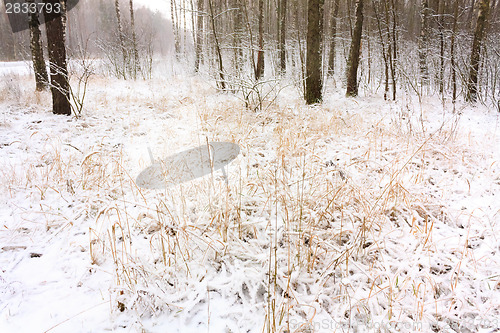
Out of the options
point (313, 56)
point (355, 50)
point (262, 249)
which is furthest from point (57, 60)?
point (355, 50)

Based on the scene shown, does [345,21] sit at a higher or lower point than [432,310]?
higher

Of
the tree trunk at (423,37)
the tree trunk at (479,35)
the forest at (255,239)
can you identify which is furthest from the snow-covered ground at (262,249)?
the tree trunk at (423,37)

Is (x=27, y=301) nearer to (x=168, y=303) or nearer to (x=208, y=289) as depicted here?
(x=168, y=303)

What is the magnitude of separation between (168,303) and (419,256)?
1.60 m

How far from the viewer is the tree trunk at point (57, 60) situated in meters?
5.32

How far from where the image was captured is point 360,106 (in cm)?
648

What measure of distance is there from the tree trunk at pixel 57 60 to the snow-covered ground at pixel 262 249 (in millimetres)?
2509

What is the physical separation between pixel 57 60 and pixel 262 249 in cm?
586

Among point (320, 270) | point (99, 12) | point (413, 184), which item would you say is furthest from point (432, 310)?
point (99, 12)

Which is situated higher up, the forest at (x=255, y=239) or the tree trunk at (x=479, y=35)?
the tree trunk at (x=479, y=35)

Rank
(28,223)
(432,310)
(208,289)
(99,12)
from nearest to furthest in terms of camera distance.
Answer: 1. (432,310)
2. (208,289)
3. (28,223)
4. (99,12)

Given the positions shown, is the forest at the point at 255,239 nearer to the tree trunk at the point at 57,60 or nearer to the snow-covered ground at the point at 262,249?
the snow-covered ground at the point at 262,249

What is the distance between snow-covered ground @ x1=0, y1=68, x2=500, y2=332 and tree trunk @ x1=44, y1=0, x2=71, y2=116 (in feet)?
8.23

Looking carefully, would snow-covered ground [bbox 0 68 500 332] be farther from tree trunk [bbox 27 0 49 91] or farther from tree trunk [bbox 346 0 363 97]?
tree trunk [bbox 27 0 49 91]
